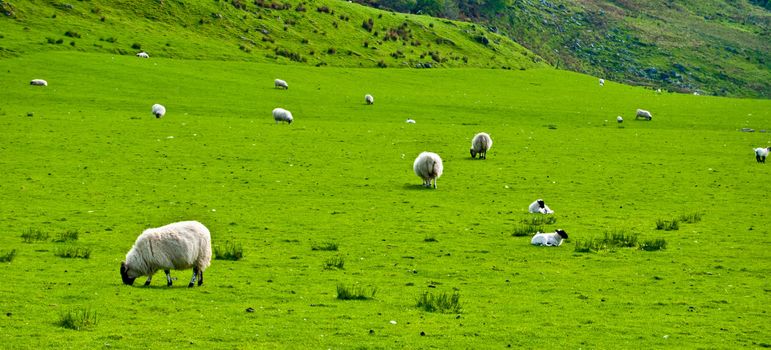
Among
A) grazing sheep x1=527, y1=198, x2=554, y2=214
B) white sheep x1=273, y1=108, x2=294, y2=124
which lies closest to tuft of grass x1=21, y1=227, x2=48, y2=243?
grazing sheep x1=527, y1=198, x2=554, y2=214

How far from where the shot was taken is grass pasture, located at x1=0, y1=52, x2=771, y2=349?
599 inches

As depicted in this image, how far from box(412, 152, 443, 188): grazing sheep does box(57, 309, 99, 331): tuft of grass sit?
1879 centimetres

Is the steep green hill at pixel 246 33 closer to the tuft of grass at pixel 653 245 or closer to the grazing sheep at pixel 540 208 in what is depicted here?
the grazing sheep at pixel 540 208

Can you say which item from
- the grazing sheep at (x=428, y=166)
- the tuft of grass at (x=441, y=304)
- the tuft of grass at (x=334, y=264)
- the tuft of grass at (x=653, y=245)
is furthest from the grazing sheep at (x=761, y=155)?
the tuft of grass at (x=441, y=304)

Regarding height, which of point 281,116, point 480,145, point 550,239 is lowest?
point 550,239

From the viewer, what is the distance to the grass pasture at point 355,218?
→ 49.9ft

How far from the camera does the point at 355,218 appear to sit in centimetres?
2659

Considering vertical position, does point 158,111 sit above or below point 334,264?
above

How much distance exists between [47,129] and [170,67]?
84.3 feet

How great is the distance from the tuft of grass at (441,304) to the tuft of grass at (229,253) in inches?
213

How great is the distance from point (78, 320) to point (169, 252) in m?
2.89

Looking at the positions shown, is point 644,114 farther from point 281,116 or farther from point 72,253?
point 72,253

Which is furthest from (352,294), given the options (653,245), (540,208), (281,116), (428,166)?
(281,116)

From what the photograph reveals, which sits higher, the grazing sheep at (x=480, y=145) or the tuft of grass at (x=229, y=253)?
the grazing sheep at (x=480, y=145)
